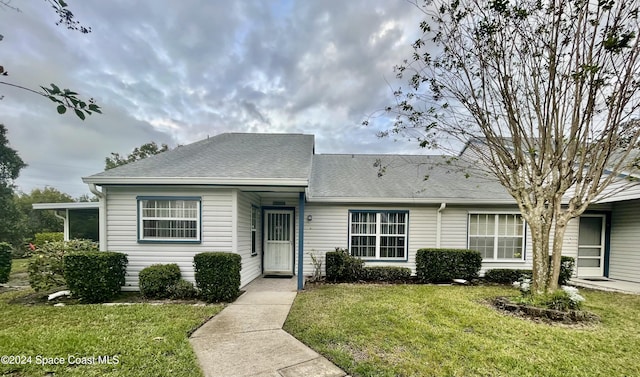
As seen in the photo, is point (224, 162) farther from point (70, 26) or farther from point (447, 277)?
point (447, 277)

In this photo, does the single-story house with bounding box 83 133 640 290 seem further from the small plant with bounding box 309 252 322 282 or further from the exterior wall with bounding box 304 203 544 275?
the small plant with bounding box 309 252 322 282

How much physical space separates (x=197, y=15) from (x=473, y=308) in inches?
414

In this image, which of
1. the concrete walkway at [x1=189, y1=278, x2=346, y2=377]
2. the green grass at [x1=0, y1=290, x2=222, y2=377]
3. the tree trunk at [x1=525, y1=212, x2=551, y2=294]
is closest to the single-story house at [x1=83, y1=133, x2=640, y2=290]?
the concrete walkway at [x1=189, y1=278, x2=346, y2=377]

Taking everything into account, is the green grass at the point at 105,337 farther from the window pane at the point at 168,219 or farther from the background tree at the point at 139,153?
the background tree at the point at 139,153

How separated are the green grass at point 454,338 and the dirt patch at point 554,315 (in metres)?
0.22

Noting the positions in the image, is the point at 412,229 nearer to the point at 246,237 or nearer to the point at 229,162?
the point at 246,237

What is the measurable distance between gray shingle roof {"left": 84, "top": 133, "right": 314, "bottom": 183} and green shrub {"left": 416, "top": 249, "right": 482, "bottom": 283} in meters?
4.52

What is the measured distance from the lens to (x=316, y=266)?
28.7ft

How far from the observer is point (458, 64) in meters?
6.30

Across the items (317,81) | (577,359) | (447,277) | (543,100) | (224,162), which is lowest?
(447,277)

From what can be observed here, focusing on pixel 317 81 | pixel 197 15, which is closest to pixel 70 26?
pixel 197 15

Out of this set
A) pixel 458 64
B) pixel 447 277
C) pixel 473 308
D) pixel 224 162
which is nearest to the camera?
pixel 473 308

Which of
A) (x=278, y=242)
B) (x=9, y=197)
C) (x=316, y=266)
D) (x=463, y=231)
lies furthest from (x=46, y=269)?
(x=9, y=197)

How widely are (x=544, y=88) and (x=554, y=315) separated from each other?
174 inches
